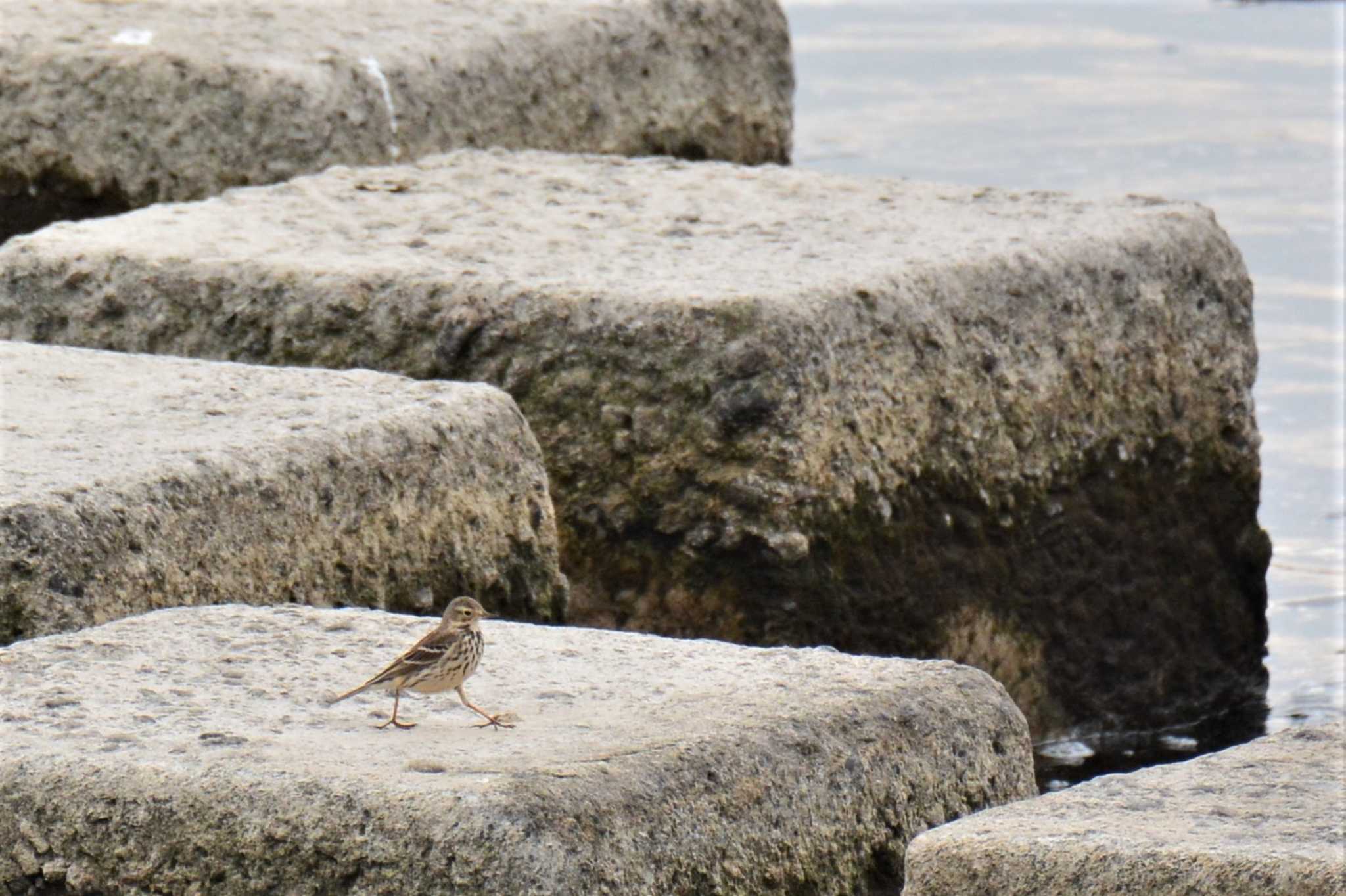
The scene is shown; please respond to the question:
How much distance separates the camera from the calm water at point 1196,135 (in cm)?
556

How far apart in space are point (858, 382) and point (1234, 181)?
5.02 m

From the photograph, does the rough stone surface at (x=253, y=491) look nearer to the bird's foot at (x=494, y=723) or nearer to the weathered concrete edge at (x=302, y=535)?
the weathered concrete edge at (x=302, y=535)

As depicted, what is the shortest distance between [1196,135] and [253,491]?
6449mm

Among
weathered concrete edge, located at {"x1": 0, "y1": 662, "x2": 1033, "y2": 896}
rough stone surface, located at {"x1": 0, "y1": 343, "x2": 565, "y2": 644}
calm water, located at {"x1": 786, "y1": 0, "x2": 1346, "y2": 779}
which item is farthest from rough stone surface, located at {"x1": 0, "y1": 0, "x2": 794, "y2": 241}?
weathered concrete edge, located at {"x1": 0, "y1": 662, "x2": 1033, "y2": 896}

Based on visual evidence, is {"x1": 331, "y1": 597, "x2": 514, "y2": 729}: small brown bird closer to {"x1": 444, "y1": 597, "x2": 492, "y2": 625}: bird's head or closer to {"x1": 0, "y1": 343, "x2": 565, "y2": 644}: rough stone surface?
{"x1": 444, "y1": 597, "x2": 492, "y2": 625}: bird's head

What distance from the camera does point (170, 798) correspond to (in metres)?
2.00

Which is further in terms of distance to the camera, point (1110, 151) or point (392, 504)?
point (1110, 151)

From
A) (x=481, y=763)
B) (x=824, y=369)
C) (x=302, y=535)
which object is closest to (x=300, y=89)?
(x=824, y=369)

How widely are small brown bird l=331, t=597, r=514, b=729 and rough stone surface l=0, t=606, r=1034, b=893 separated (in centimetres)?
2

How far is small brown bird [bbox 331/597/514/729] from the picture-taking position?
7.34 feet

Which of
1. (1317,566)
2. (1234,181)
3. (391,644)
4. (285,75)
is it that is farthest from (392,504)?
(1234,181)

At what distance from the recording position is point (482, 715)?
89.4 inches

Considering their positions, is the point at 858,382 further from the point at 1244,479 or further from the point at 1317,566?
the point at 1317,566

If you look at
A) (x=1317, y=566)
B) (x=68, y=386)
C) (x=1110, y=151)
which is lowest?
(x=1317, y=566)
